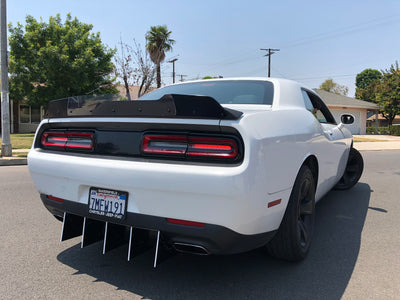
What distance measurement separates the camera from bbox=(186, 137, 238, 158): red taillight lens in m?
1.96

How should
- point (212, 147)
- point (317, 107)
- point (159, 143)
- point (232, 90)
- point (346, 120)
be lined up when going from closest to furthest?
point (212, 147)
point (159, 143)
point (232, 90)
point (317, 107)
point (346, 120)

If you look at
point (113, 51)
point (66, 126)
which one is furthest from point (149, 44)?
point (66, 126)

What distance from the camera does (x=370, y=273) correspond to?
259 cm

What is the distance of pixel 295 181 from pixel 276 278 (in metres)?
0.74

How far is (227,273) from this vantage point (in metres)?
2.53

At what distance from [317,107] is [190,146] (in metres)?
2.46

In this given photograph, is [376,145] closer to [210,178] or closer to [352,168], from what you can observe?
[352,168]

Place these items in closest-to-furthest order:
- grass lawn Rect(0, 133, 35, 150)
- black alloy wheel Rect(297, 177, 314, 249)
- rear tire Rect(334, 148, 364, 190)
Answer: black alloy wheel Rect(297, 177, 314, 249)
rear tire Rect(334, 148, 364, 190)
grass lawn Rect(0, 133, 35, 150)

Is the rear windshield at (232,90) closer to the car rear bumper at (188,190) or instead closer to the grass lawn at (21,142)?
the car rear bumper at (188,190)

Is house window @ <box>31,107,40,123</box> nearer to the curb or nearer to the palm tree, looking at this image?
the palm tree

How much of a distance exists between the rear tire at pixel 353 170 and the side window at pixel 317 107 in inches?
53.7

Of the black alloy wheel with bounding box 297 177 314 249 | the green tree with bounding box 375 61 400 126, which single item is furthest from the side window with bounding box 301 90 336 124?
the green tree with bounding box 375 61 400 126

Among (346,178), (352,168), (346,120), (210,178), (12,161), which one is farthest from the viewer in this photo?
(12,161)

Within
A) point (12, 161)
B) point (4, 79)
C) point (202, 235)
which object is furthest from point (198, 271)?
point (4, 79)
